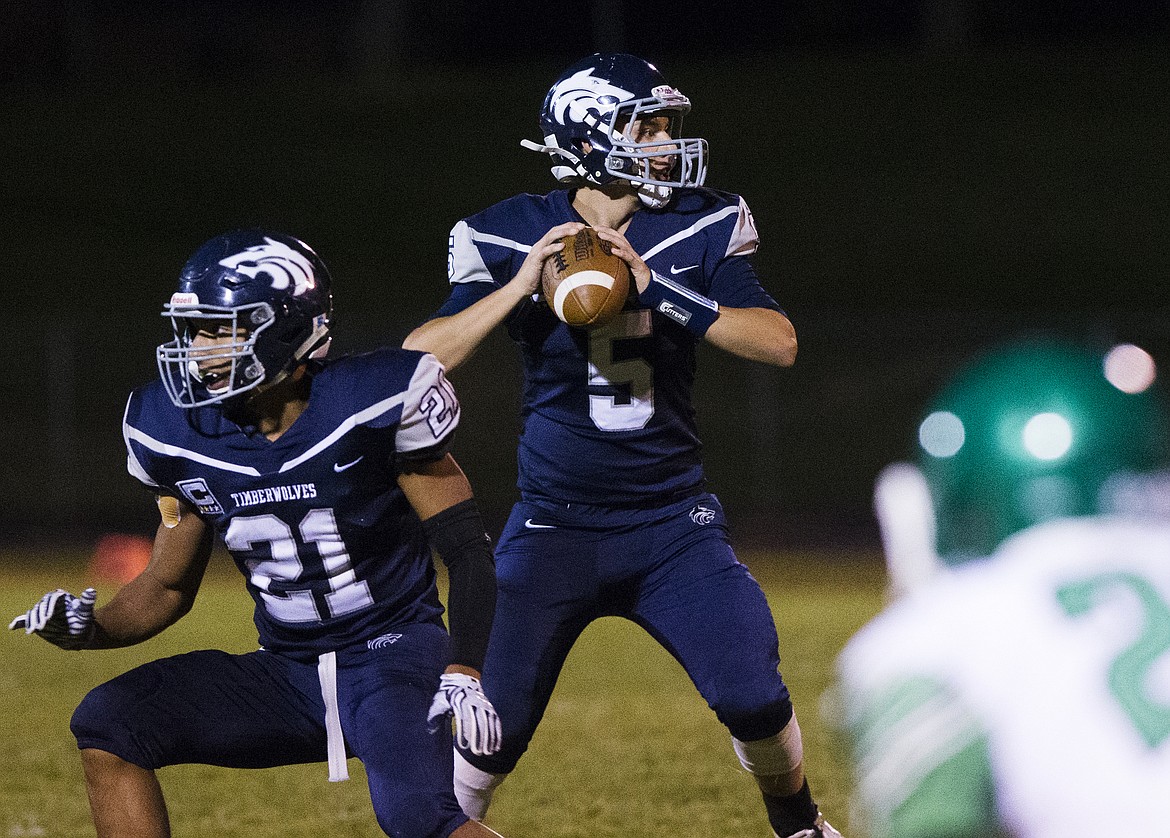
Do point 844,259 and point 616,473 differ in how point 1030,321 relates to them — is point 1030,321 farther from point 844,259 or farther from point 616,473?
point 616,473

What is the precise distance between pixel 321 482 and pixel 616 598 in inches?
40.3

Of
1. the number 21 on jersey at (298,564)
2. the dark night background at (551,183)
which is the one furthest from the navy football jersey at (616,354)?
the dark night background at (551,183)

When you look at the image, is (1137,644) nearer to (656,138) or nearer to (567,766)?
(656,138)

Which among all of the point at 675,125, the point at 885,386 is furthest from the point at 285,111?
the point at 675,125

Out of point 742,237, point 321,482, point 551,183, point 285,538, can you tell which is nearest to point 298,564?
point 285,538

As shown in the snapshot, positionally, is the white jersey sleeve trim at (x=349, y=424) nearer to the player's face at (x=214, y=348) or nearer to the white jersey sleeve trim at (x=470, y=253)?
the player's face at (x=214, y=348)

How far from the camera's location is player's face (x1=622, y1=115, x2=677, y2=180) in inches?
169

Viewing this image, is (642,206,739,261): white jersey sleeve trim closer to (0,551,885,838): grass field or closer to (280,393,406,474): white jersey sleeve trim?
(280,393,406,474): white jersey sleeve trim

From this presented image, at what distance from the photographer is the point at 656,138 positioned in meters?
4.37

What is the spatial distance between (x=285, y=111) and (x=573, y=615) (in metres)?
23.8

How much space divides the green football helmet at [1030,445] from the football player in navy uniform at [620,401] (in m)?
3.60

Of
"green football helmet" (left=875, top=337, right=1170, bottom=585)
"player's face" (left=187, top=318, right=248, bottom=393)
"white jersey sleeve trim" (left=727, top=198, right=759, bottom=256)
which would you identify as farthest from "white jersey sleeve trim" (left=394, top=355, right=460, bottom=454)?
"green football helmet" (left=875, top=337, right=1170, bottom=585)

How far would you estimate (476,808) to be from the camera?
4395mm

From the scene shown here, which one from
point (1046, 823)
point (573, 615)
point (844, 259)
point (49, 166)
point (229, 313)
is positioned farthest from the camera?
point (49, 166)
